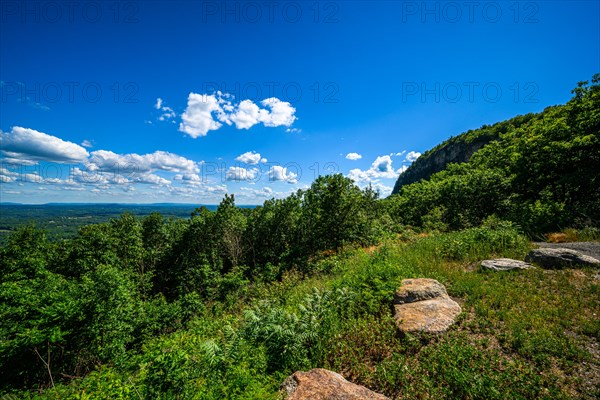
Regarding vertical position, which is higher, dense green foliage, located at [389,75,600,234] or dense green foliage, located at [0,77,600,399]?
dense green foliage, located at [389,75,600,234]

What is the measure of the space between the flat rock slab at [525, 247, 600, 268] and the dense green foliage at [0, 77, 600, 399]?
54 centimetres

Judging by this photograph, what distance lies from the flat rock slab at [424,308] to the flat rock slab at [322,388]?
2074 mm

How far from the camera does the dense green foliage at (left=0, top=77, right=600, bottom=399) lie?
159 inches

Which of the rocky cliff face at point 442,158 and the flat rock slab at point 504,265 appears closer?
the flat rock slab at point 504,265

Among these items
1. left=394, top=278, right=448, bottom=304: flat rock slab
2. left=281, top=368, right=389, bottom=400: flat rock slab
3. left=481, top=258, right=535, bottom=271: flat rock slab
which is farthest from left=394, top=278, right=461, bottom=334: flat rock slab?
left=481, top=258, right=535, bottom=271: flat rock slab

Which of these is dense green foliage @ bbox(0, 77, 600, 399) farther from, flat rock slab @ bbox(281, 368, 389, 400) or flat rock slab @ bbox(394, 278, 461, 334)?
flat rock slab @ bbox(281, 368, 389, 400)

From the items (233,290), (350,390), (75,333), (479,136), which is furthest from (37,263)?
(479,136)

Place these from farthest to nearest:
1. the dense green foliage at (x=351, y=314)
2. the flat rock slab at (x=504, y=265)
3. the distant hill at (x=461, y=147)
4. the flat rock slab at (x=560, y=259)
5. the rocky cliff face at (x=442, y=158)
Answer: the rocky cliff face at (x=442, y=158)
the distant hill at (x=461, y=147)
the flat rock slab at (x=504, y=265)
the flat rock slab at (x=560, y=259)
the dense green foliage at (x=351, y=314)

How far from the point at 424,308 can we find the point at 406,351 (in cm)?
144

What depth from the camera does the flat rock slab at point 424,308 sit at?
5359mm

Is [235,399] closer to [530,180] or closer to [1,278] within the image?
[530,180]

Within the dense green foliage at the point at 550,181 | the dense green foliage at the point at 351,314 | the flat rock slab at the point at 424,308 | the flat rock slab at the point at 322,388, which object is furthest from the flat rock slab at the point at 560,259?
the flat rock slab at the point at 322,388

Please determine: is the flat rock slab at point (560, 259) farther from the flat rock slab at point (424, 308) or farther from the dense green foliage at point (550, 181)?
the dense green foliage at point (550, 181)

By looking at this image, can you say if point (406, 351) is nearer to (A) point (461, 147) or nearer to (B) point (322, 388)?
(B) point (322, 388)
